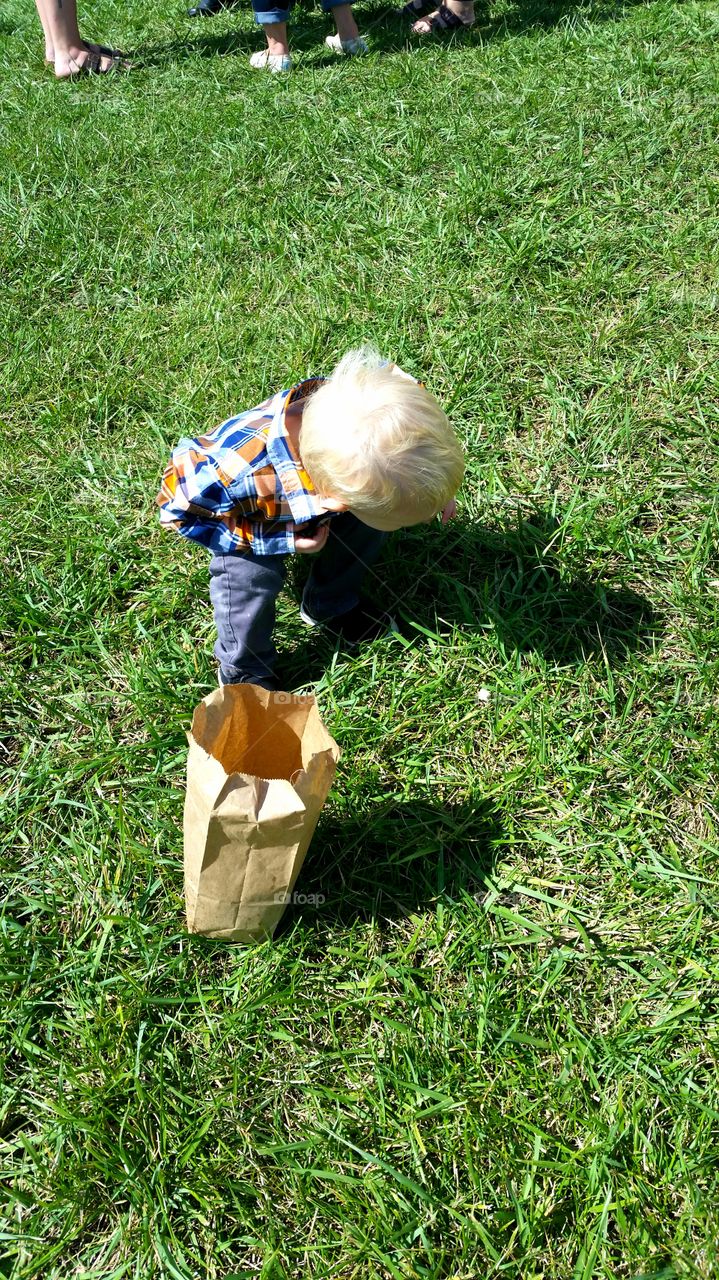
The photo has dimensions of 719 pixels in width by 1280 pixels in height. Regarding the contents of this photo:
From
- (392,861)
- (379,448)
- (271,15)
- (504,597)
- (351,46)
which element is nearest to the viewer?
(379,448)

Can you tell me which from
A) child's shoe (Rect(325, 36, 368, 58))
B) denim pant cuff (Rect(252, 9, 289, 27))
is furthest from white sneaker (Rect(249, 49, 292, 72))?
child's shoe (Rect(325, 36, 368, 58))

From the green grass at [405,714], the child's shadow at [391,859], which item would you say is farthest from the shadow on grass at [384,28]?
the child's shadow at [391,859]

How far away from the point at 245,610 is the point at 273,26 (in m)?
3.88

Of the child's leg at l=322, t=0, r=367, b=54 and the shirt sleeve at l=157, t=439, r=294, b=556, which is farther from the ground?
the child's leg at l=322, t=0, r=367, b=54

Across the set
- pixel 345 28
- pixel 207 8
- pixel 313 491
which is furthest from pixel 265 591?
pixel 207 8

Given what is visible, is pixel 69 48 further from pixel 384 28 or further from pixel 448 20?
pixel 448 20

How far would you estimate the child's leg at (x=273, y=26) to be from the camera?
4790 millimetres

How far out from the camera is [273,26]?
4.86m

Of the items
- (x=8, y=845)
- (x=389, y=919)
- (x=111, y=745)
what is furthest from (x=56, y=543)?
(x=389, y=919)

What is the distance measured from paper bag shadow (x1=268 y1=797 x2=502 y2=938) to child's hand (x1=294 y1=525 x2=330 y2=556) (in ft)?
2.02

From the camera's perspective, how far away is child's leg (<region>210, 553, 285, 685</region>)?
236 cm

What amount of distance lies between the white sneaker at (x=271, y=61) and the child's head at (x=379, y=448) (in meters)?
3.48

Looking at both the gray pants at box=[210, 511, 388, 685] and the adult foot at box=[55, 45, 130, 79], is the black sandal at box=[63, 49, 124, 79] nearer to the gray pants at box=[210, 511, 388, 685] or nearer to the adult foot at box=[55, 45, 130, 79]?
the adult foot at box=[55, 45, 130, 79]

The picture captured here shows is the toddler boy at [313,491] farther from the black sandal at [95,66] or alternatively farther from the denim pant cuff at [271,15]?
the black sandal at [95,66]
